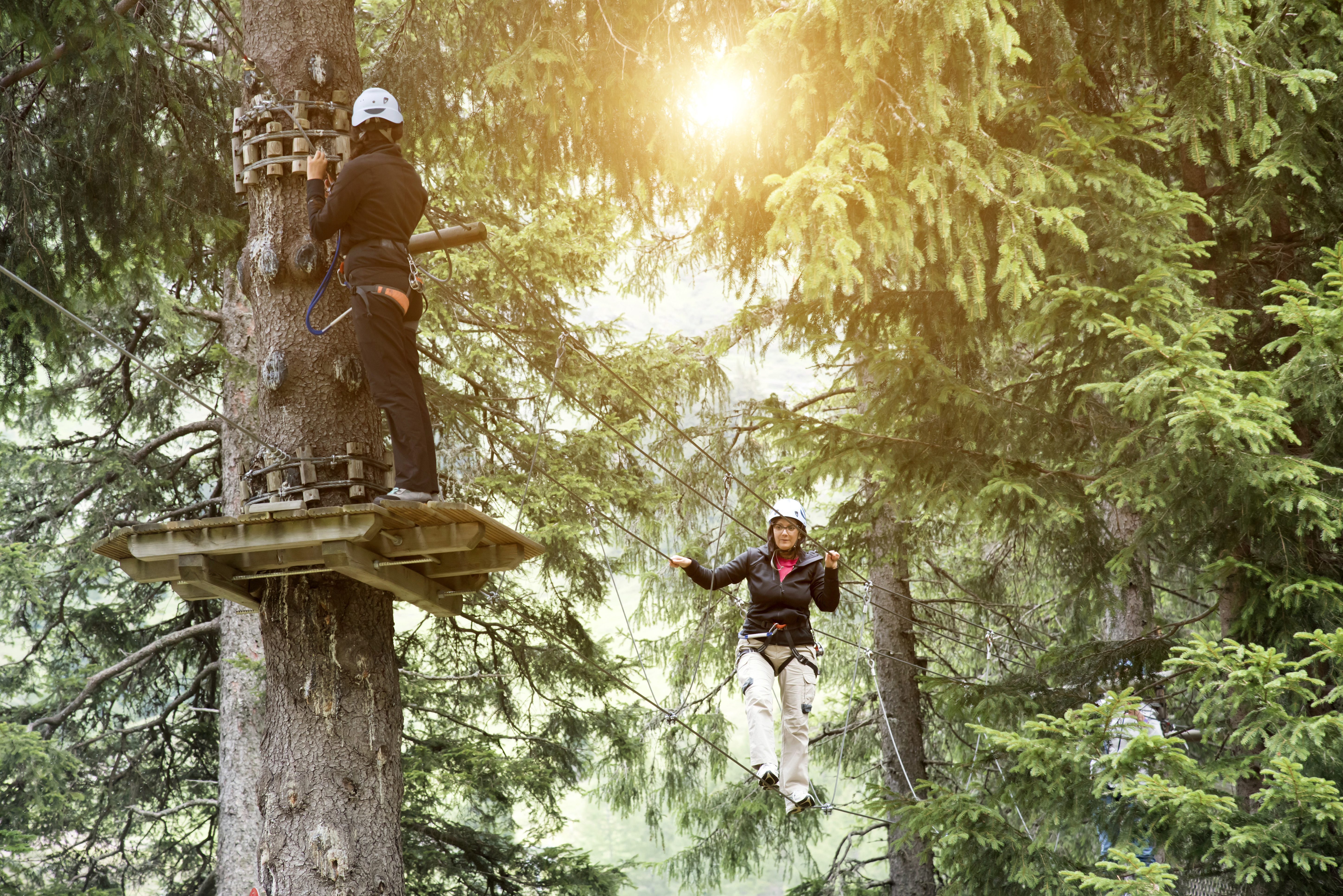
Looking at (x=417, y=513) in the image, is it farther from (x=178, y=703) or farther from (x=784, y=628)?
(x=178, y=703)

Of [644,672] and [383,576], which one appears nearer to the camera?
[383,576]

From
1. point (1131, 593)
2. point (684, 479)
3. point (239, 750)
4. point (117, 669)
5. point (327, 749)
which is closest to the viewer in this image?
point (327, 749)

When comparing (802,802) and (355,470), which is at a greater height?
(355,470)

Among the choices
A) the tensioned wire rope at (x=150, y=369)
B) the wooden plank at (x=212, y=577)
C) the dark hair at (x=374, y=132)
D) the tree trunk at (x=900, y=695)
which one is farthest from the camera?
the tree trunk at (x=900, y=695)

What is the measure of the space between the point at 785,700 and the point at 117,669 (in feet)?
20.7

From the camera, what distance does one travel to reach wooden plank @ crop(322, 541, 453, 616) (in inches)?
157

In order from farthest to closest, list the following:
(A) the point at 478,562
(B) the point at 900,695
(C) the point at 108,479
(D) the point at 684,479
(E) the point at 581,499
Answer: (D) the point at 684,479, (B) the point at 900,695, (C) the point at 108,479, (E) the point at 581,499, (A) the point at 478,562

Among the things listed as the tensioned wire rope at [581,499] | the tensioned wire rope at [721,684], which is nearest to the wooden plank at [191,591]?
the tensioned wire rope at [721,684]

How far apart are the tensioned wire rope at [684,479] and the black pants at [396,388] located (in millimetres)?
958

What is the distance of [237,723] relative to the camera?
8.25 meters

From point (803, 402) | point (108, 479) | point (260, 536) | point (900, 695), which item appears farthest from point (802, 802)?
point (108, 479)

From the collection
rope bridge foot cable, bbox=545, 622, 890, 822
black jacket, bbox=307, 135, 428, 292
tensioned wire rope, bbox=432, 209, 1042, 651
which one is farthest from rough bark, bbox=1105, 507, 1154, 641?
black jacket, bbox=307, 135, 428, 292

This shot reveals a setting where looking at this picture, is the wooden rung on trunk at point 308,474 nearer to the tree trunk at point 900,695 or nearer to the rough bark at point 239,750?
the rough bark at point 239,750

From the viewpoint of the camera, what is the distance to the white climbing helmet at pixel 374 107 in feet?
14.9
